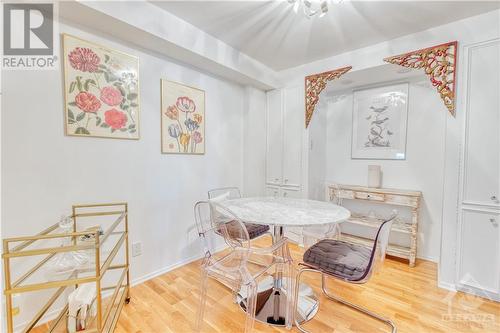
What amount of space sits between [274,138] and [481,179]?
2213 mm

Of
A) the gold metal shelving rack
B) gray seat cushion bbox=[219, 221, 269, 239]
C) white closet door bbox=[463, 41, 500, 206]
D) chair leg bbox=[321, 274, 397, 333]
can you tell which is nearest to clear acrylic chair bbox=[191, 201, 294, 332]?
gray seat cushion bbox=[219, 221, 269, 239]

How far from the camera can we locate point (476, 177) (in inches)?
78.7

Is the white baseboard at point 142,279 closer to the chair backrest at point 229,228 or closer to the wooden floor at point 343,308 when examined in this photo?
the wooden floor at point 343,308

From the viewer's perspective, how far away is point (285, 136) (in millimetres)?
3264

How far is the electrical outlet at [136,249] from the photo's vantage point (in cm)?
215

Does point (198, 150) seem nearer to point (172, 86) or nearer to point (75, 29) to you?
point (172, 86)

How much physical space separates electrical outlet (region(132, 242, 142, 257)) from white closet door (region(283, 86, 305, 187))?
1.97 metres

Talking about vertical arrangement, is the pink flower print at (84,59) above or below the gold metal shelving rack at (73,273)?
above

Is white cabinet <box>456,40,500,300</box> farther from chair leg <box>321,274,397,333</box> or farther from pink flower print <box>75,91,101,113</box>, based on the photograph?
pink flower print <box>75,91,101,113</box>

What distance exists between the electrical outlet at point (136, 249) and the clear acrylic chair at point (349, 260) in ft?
4.91

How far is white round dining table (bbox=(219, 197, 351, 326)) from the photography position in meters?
1.53

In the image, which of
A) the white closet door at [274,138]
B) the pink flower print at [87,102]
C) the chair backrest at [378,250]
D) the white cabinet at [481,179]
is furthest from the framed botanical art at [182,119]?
the white cabinet at [481,179]

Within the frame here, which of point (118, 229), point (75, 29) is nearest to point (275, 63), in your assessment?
point (75, 29)

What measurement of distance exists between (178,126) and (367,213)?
267 centimetres
